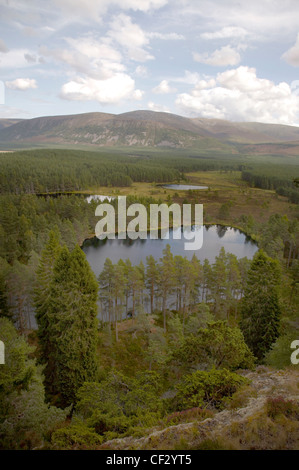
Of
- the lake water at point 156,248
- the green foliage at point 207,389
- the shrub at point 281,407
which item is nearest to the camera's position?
the shrub at point 281,407

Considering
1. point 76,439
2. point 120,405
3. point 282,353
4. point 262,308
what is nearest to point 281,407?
point 120,405

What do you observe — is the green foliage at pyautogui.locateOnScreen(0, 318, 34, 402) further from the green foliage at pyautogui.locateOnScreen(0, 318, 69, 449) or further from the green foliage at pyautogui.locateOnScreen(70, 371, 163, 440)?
the green foliage at pyautogui.locateOnScreen(70, 371, 163, 440)

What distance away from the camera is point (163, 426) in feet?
42.9

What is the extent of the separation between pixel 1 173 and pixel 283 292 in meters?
160

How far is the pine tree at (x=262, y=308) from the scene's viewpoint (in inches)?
1159

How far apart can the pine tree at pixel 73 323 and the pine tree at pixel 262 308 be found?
17600 millimetres

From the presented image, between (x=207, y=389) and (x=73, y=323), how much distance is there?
45.3 ft

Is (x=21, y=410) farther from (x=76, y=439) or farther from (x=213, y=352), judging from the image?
(x=213, y=352)

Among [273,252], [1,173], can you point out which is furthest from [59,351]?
[1,173]

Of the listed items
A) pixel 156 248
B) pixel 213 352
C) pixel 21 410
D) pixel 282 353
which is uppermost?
pixel 213 352

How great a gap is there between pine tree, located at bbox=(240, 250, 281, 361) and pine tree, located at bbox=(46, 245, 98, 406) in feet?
57.7

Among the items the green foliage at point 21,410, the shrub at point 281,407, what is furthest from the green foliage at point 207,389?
the green foliage at point 21,410

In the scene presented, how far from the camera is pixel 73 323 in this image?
24.4 m

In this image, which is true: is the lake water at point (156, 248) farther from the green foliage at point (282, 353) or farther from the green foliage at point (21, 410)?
the green foliage at point (21, 410)
